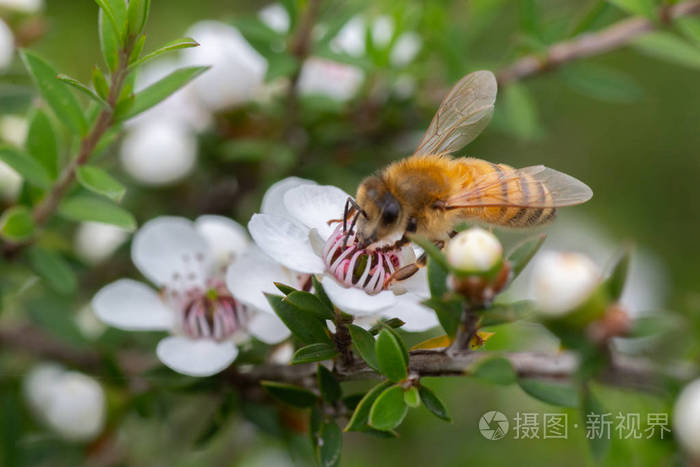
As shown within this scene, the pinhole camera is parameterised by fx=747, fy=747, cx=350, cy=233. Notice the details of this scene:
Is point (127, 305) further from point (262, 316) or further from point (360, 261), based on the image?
point (360, 261)

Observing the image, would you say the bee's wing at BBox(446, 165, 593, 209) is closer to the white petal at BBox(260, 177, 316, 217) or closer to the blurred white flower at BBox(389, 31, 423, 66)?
the white petal at BBox(260, 177, 316, 217)

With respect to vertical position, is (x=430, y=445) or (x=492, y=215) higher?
Answer: (x=492, y=215)

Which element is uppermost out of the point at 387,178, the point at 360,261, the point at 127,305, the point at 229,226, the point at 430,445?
the point at 387,178

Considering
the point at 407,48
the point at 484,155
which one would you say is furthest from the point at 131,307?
the point at 484,155

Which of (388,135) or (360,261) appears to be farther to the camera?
(388,135)

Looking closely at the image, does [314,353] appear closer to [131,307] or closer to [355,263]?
[355,263]

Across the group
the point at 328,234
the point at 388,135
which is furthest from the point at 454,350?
the point at 388,135

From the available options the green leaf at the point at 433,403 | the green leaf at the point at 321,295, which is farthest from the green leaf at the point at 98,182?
the green leaf at the point at 433,403
